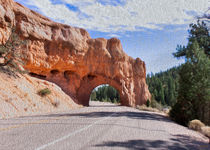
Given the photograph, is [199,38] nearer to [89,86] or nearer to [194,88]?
[194,88]

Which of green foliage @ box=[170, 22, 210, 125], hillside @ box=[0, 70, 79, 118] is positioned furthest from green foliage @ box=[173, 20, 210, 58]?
hillside @ box=[0, 70, 79, 118]

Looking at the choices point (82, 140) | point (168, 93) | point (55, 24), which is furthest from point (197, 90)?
point (168, 93)

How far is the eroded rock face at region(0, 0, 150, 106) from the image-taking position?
2162cm

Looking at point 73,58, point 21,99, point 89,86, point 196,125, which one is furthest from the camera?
point 89,86

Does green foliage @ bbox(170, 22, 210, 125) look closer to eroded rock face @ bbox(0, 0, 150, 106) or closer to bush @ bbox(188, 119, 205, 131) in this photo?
bush @ bbox(188, 119, 205, 131)

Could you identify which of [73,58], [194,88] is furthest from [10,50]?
[194,88]

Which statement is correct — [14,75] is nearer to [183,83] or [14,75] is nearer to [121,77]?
[183,83]

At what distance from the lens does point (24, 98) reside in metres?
14.8

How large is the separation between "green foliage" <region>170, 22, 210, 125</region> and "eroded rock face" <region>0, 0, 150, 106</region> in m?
16.8

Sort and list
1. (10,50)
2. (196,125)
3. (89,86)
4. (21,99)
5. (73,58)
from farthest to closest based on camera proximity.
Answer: (89,86) → (73,58) → (10,50) → (21,99) → (196,125)

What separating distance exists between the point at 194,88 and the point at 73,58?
19.2 meters

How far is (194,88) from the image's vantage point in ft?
46.9

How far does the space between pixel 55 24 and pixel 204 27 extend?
62.2 ft

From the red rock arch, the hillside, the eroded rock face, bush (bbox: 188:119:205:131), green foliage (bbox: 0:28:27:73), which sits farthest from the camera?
the red rock arch
